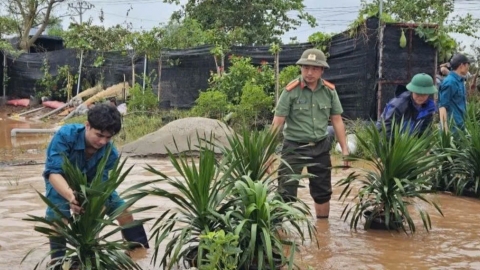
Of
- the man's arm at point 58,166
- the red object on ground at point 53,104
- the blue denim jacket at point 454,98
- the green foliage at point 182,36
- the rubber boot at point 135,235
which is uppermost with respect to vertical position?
the green foliage at point 182,36

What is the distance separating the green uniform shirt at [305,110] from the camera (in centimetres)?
557

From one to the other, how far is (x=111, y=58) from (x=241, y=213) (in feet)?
57.1

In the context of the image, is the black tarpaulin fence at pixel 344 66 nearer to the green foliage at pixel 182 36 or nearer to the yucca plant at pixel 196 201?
the green foliage at pixel 182 36

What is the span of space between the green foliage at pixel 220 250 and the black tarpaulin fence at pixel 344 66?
828 centimetres

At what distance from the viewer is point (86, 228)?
3760mm

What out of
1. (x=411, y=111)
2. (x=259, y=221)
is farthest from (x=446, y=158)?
(x=259, y=221)

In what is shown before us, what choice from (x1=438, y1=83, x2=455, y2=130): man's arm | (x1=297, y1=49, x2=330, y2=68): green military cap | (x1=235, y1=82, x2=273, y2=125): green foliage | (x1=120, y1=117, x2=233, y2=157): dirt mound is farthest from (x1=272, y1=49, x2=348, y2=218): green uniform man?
(x1=235, y1=82, x2=273, y2=125): green foliage

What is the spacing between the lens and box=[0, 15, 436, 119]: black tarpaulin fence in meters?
11.5

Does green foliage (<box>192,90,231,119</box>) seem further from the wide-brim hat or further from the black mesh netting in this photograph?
the wide-brim hat

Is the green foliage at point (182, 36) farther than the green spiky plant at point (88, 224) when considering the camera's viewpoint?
Yes

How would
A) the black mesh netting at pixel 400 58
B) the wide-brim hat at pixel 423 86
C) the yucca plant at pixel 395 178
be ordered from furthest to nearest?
the black mesh netting at pixel 400 58 < the wide-brim hat at pixel 423 86 < the yucca plant at pixel 395 178

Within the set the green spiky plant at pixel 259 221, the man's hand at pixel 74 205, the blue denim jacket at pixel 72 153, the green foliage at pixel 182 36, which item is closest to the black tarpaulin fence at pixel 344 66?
the green foliage at pixel 182 36

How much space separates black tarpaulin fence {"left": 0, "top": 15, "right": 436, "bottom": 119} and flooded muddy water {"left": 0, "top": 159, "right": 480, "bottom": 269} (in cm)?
511

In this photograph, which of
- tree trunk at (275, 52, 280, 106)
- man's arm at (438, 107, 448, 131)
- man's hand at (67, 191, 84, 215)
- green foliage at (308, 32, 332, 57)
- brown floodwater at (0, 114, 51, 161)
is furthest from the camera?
tree trunk at (275, 52, 280, 106)
